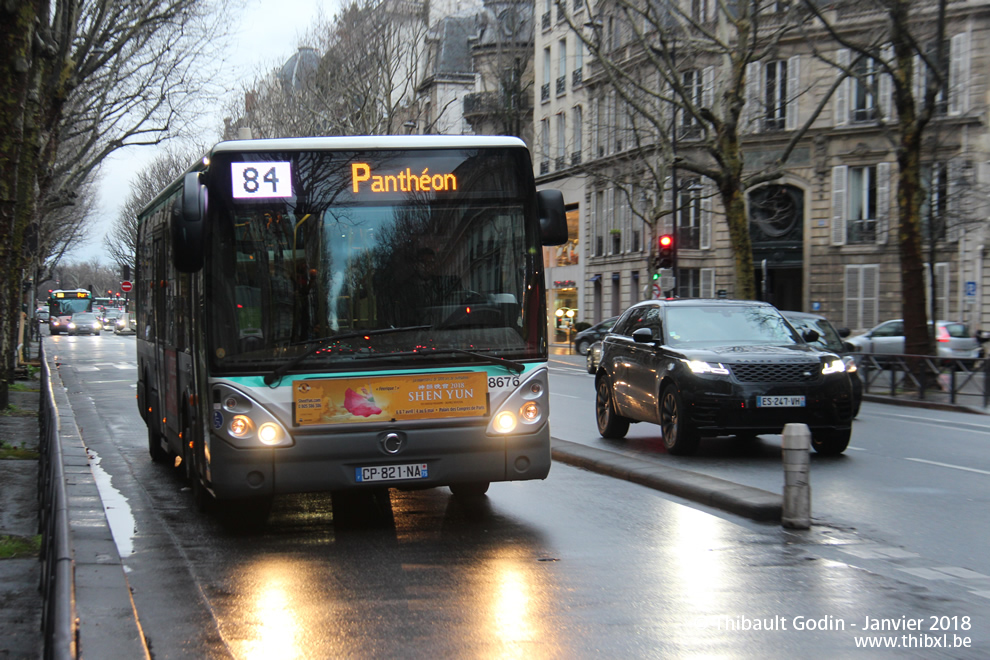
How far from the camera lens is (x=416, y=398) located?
26.1 ft

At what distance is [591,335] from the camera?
4431 cm

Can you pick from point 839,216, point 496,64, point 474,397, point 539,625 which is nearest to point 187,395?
point 474,397

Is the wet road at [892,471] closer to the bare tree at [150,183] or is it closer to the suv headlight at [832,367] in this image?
the suv headlight at [832,367]

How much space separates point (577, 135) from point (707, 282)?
1385 centimetres

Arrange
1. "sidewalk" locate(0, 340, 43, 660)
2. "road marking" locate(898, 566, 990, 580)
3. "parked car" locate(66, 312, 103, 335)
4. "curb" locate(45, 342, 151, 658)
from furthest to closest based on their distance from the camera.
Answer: "parked car" locate(66, 312, 103, 335), "road marking" locate(898, 566, 990, 580), "sidewalk" locate(0, 340, 43, 660), "curb" locate(45, 342, 151, 658)

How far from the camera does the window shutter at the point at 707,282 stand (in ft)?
156

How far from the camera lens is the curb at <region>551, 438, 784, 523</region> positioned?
346 inches

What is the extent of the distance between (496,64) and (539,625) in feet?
202

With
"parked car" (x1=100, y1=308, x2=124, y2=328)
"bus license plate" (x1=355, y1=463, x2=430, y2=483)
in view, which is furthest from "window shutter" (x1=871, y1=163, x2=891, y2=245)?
→ "parked car" (x1=100, y1=308, x2=124, y2=328)

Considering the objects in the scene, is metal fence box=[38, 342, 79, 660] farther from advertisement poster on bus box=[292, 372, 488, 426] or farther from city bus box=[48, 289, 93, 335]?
city bus box=[48, 289, 93, 335]

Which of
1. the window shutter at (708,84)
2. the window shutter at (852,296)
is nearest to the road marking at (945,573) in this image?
the window shutter at (852,296)

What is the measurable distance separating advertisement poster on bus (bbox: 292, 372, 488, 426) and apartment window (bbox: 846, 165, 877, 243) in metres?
38.1

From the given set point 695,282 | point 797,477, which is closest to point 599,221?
point 695,282

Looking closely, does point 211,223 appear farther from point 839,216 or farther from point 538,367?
point 839,216
